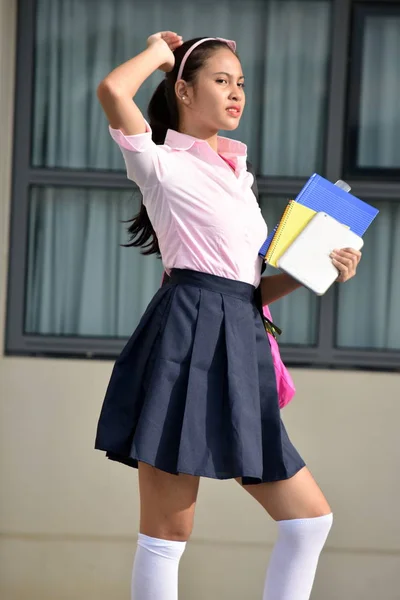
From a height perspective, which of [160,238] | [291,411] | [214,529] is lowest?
[214,529]

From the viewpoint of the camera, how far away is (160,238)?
231 centimetres

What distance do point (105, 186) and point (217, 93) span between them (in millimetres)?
1393

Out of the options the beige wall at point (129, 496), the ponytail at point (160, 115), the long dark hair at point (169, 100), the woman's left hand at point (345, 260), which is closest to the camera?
the woman's left hand at point (345, 260)

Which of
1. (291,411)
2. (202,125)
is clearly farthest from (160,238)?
(291,411)

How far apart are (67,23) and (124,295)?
987 mm

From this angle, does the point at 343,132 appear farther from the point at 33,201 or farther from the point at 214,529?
the point at 214,529

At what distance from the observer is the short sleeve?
216 centimetres

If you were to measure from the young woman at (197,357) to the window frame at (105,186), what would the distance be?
129cm

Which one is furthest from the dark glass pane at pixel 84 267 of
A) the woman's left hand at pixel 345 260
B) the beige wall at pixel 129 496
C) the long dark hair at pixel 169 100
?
the woman's left hand at pixel 345 260

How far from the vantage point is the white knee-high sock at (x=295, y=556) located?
88.3 inches

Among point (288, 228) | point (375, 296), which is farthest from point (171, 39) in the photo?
point (375, 296)

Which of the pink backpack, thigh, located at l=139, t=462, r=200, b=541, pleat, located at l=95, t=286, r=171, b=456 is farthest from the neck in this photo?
thigh, located at l=139, t=462, r=200, b=541

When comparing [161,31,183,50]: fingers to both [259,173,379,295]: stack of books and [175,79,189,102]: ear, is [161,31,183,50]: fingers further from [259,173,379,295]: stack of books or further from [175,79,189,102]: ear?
[259,173,379,295]: stack of books

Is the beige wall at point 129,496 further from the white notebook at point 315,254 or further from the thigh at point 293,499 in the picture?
the white notebook at point 315,254
